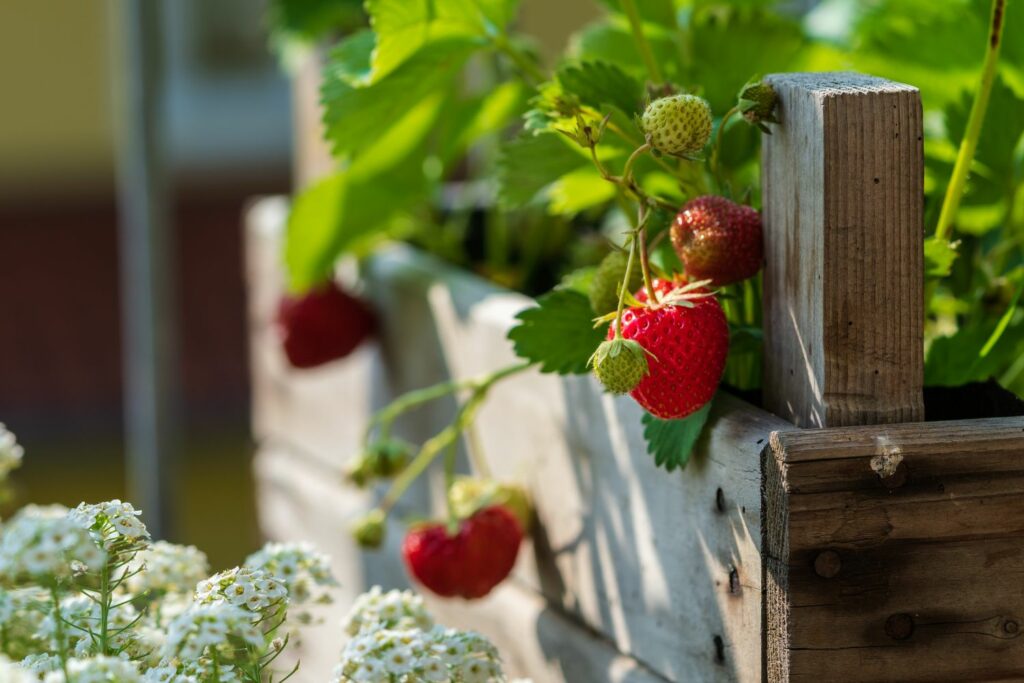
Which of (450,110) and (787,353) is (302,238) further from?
(787,353)

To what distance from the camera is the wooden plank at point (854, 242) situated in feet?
1.89

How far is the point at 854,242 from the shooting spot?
58cm

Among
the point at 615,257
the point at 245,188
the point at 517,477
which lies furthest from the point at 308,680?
the point at 245,188

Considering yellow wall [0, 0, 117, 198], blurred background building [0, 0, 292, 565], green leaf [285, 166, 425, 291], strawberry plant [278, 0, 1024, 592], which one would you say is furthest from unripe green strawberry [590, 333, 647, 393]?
yellow wall [0, 0, 117, 198]

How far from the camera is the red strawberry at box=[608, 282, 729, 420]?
1.97 ft

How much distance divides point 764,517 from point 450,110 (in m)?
0.49

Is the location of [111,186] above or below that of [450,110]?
above

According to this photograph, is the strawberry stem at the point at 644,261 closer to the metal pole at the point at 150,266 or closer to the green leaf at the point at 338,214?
the green leaf at the point at 338,214

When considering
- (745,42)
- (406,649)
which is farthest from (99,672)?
(745,42)

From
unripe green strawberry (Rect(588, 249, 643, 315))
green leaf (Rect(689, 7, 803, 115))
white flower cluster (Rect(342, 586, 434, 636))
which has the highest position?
green leaf (Rect(689, 7, 803, 115))

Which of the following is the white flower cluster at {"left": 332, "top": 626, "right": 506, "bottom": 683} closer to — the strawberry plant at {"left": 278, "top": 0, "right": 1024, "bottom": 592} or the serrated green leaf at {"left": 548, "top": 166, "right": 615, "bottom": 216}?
the strawberry plant at {"left": 278, "top": 0, "right": 1024, "bottom": 592}

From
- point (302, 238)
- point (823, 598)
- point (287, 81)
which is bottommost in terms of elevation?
→ point (823, 598)

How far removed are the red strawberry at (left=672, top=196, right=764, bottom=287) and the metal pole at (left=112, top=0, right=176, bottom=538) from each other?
2.89ft

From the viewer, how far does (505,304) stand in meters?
0.96
